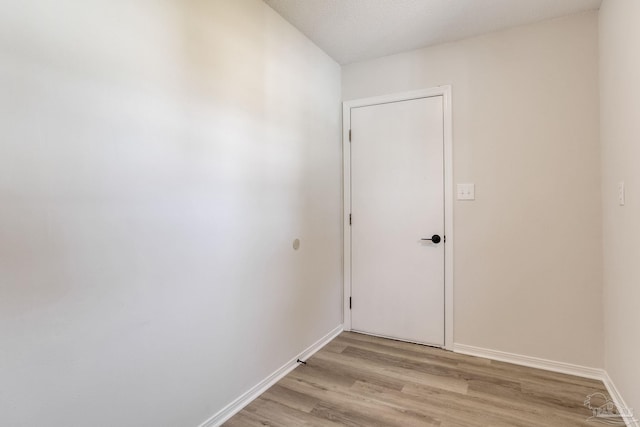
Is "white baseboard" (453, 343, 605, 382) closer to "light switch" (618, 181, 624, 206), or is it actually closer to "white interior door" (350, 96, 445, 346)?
"white interior door" (350, 96, 445, 346)

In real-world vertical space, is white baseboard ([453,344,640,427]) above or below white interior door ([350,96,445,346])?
below

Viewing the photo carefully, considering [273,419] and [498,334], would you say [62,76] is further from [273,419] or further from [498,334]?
[498,334]

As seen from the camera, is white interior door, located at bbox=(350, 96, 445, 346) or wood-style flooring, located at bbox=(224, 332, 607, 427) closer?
wood-style flooring, located at bbox=(224, 332, 607, 427)

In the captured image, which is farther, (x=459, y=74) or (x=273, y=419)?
(x=459, y=74)

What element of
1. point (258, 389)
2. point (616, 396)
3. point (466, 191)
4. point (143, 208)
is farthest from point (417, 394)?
point (143, 208)

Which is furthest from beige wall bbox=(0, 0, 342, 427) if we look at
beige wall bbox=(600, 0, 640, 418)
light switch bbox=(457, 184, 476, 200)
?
beige wall bbox=(600, 0, 640, 418)

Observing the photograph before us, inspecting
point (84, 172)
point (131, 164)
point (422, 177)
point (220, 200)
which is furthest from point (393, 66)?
point (84, 172)

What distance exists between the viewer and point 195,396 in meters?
1.73

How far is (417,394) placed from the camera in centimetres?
213

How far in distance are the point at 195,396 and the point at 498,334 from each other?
220 cm

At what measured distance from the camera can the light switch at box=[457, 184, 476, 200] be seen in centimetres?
267

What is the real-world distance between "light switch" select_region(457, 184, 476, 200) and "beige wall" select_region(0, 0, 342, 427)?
1344 millimetres

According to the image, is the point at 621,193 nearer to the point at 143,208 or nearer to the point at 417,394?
the point at 417,394

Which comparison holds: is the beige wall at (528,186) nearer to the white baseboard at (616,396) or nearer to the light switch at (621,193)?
the white baseboard at (616,396)
